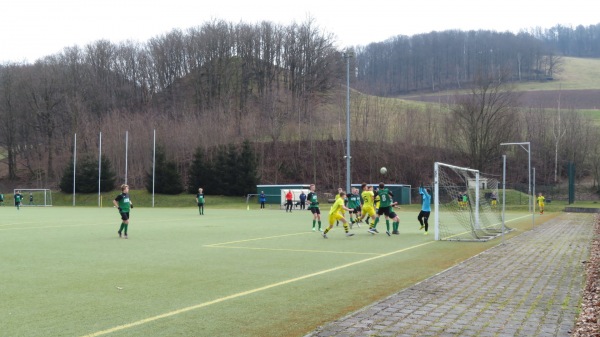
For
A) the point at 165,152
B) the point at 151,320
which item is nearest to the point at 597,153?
the point at 165,152

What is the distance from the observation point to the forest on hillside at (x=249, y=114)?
69.2m

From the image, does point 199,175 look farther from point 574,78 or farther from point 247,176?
point 574,78

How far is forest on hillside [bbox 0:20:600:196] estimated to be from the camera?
69.2 meters

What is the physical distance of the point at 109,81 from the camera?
88625mm

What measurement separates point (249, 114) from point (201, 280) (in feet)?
216

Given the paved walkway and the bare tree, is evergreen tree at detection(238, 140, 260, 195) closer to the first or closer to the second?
the bare tree

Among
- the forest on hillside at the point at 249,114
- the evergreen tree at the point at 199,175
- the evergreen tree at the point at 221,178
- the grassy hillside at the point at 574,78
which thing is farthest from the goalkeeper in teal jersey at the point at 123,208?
the grassy hillside at the point at 574,78

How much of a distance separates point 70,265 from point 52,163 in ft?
238

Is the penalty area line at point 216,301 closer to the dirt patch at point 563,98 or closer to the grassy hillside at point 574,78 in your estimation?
the dirt patch at point 563,98

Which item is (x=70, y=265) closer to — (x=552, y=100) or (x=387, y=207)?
(x=387, y=207)

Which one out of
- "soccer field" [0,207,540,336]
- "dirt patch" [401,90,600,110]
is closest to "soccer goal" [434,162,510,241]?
"soccer field" [0,207,540,336]

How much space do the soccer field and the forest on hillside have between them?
50.7m

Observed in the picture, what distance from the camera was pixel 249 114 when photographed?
75.4 metres

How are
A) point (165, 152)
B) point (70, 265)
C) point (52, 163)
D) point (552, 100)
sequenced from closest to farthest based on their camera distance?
1. point (70, 265)
2. point (165, 152)
3. point (52, 163)
4. point (552, 100)
